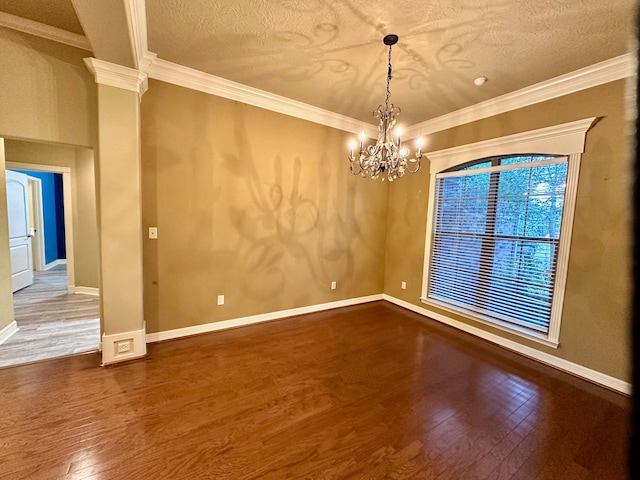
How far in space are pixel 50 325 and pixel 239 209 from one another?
2.55 m

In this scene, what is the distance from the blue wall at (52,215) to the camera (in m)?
6.48

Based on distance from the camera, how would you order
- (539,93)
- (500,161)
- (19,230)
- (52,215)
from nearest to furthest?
1. (539,93)
2. (500,161)
3. (19,230)
4. (52,215)

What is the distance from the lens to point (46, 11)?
2.06 metres

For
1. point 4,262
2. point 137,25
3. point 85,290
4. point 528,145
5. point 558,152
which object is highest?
point 137,25

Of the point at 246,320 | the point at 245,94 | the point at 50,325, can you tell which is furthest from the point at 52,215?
the point at 245,94

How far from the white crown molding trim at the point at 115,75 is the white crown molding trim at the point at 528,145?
133 inches

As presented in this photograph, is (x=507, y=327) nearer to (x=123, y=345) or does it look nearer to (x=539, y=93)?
(x=539, y=93)

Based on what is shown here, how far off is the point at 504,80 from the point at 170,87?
3295 mm

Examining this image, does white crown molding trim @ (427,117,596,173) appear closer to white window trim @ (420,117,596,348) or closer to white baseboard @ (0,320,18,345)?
white window trim @ (420,117,596,348)

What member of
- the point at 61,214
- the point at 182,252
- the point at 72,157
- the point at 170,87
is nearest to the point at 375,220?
the point at 182,252

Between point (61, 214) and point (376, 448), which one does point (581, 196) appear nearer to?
point (376, 448)

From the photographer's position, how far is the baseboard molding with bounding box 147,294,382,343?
9.62 feet

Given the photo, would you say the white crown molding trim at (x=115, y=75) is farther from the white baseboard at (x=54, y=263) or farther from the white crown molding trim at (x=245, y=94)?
the white baseboard at (x=54, y=263)

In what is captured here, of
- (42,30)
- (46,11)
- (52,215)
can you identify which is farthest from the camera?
(52,215)
